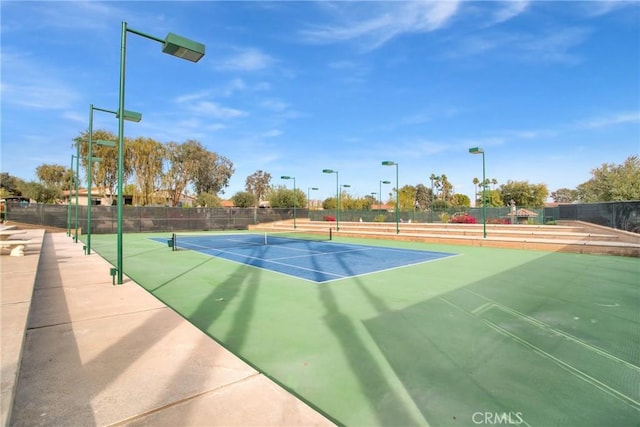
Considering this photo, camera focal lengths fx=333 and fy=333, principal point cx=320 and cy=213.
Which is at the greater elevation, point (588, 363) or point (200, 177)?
point (200, 177)

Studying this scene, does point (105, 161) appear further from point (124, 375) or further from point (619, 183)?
point (619, 183)

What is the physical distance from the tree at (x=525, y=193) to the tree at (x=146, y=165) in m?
71.5

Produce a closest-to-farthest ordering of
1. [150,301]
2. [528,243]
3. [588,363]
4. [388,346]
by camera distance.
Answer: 1. [588,363]
2. [388,346]
3. [150,301]
4. [528,243]

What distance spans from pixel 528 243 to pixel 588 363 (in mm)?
15148

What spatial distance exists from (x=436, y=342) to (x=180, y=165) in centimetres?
5806

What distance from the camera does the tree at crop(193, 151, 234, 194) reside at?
207 ft

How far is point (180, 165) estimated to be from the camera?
5591 centimetres

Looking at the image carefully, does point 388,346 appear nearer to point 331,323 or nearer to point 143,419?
point 331,323

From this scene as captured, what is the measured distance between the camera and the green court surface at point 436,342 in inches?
115

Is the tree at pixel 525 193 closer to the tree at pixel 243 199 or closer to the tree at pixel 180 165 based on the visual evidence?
the tree at pixel 243 199

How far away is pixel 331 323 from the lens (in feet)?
16.9

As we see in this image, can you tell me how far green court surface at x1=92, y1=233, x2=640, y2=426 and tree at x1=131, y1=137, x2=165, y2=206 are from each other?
43218 mm

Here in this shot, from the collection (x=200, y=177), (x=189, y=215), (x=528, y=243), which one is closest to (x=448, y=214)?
(x=528, y=243)

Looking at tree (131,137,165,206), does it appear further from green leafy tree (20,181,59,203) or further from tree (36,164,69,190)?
tree (36,164,69,190)
